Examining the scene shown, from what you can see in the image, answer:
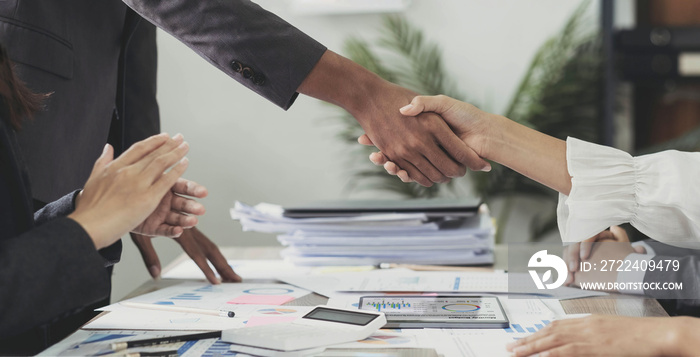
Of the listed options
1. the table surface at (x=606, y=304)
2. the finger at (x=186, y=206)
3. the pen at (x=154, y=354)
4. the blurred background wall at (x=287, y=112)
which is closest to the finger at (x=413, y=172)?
the table surface at (x=606, y=304)

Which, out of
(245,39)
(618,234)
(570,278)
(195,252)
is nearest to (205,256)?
(195,252)

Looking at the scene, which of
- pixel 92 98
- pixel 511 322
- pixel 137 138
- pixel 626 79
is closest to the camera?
pixel 511 322

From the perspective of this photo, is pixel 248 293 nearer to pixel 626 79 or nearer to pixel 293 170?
pixel 293 170

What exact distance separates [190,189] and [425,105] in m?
0.49

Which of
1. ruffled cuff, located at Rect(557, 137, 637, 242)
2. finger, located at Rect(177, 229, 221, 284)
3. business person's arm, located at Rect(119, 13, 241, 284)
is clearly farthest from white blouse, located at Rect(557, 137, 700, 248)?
business person's arm, located at Rect(119, 13, 241, 284)

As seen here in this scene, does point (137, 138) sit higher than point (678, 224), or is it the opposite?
point (137, 138)

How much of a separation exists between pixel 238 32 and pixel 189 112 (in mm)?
2050

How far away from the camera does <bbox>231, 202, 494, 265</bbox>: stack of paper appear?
129cm

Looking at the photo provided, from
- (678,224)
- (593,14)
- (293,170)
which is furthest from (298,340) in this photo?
(593,14)

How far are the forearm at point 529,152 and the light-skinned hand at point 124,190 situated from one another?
0.60 metres

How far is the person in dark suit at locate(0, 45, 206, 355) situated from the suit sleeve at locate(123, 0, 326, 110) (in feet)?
1.12

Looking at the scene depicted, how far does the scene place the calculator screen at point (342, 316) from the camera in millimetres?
800

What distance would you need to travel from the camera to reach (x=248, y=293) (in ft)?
3.51

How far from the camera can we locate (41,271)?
662mm
